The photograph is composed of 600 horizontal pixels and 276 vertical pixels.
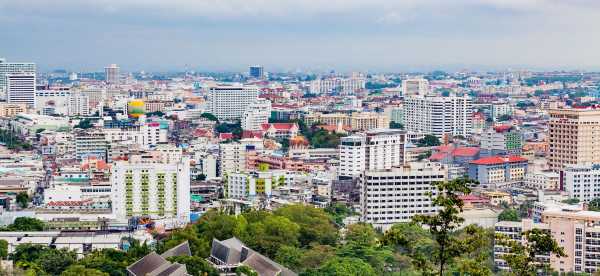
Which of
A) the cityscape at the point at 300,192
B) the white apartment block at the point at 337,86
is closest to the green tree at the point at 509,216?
the cityscape at the point at 300,192

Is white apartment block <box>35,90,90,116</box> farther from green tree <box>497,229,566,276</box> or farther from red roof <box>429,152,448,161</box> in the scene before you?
green tree <box>497,229,566,276</box>

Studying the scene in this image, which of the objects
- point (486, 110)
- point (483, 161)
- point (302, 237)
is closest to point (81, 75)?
point (486, 110)

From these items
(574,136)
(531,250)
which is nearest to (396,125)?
(574,136)

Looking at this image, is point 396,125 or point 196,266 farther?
point 396,125

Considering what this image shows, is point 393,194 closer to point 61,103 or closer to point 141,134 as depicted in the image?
point 141,134

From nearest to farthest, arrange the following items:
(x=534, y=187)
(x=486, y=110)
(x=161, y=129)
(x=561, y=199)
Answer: (x=561, y=199) → (x=534, y=187) → (x=161, y=129) → (x=486, y=110)

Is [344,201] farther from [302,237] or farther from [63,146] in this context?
[63,146]
